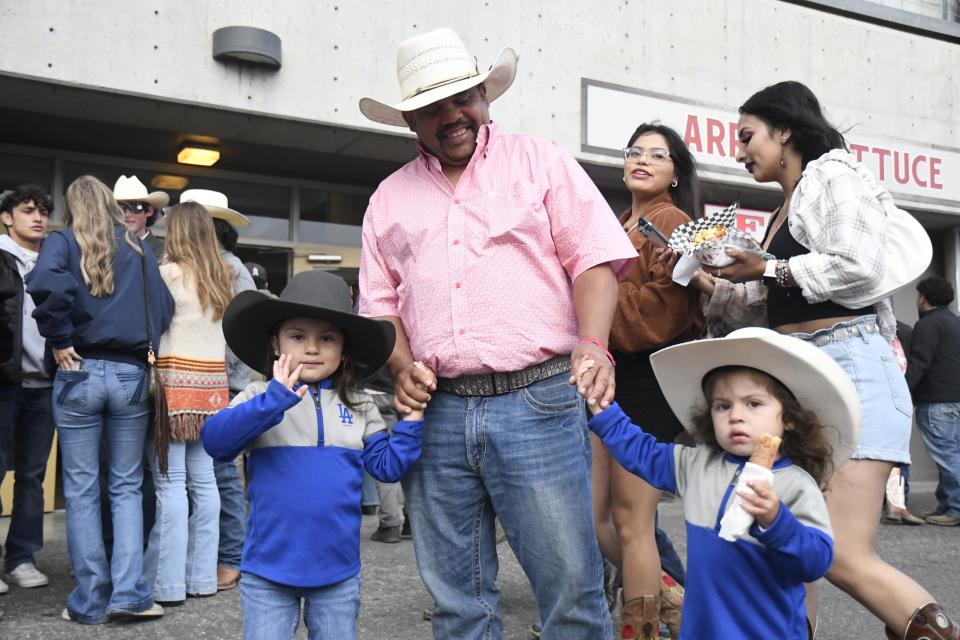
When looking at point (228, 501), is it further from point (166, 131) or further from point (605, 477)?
point (166, 131)

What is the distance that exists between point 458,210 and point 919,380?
6.69m

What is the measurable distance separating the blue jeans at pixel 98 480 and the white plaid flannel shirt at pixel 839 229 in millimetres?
3058

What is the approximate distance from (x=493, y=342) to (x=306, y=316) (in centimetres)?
61

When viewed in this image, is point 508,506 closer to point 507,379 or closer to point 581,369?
point 507,379

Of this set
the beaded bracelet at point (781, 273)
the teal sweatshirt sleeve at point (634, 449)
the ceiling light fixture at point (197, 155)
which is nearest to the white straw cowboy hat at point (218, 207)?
the ceiling light fixture at point (197, 155)

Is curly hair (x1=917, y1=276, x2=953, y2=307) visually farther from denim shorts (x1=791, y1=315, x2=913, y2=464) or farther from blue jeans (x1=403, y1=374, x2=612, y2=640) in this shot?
blue jeans (x1=403, y1=374, x2=612, y2=640)

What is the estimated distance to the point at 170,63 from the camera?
7.10m

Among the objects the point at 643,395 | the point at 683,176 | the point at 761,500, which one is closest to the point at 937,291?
the point at 683,176

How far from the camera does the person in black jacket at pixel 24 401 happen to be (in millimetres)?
4863

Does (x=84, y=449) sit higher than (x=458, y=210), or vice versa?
(x=458, y=210)

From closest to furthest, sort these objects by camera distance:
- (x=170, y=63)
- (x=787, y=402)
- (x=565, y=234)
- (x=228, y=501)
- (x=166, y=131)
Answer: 1. (x=787, y=402)
2. (x=565, y=234)
3. (x=228, y=501)
4. (x=170, y=63)
5. (x=166, y=131)

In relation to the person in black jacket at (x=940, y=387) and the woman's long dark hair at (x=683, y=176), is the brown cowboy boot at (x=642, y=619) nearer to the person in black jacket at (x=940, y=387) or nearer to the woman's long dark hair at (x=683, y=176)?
the woman's long dark hair at (x=683, y=176)

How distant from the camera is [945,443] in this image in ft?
Result: 26.8

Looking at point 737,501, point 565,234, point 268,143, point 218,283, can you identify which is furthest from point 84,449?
point 268,143
